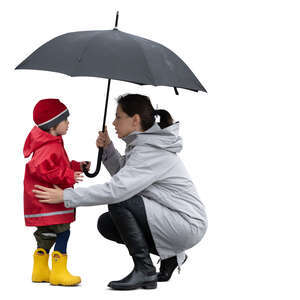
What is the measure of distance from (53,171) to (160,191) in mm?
920

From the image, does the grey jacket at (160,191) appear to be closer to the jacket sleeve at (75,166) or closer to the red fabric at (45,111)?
the jacket sleeve at (75,166)

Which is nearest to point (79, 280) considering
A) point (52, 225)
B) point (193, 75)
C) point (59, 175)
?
point (52, 225)

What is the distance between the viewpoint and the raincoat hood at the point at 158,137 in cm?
650

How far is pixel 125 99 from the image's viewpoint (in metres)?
6.68

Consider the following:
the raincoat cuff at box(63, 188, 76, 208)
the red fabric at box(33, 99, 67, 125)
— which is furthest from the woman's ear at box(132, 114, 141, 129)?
the raincoat cuff at box(63, 188, 76, 208)

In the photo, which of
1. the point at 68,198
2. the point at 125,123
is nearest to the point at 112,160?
the point at 125,123

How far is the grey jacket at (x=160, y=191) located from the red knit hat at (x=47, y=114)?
58 centimetres

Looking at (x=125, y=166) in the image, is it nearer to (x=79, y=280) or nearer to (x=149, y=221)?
(x=149, y=221)

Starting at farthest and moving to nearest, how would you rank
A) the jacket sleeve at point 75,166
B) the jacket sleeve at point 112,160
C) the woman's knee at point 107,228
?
the jacket sleeve at point 112,160, the woman's knee at point 107,228, the jacket sleeve at point 75,166

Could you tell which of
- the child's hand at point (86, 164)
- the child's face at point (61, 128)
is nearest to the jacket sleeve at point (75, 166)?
the child's hand at point (86, 164)

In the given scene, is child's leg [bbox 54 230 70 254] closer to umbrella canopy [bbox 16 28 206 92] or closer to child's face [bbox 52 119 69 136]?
child's face [bbox 52 119 69 136]

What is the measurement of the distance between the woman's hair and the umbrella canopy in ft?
1.34

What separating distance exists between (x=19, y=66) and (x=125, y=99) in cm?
92

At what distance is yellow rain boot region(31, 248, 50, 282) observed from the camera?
21.5 feet
